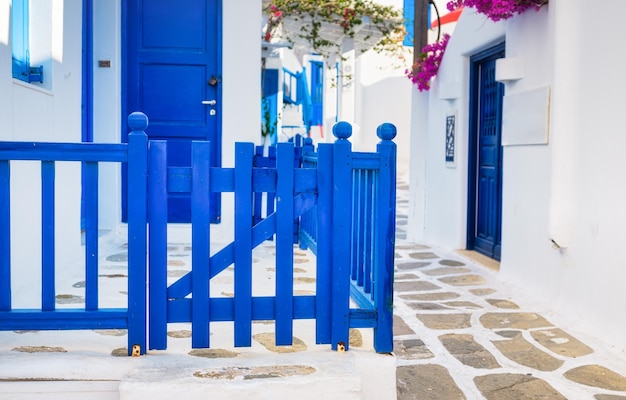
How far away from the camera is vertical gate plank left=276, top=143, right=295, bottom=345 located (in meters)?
2.88

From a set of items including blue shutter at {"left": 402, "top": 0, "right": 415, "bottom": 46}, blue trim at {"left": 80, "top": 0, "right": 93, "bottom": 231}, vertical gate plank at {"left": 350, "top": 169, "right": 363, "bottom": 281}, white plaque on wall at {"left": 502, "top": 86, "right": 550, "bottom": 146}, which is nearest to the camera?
vertical gate plank at {"left": 350, "top": 169, "right": 363, "bottom": 281}

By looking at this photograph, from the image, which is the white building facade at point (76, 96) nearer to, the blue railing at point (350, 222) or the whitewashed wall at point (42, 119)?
the whitewashed wall at point (42, 119)

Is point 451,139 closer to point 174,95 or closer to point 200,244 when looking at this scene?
point 174,95

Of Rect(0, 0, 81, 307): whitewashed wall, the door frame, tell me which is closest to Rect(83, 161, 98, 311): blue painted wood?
Rect(0, 0, 81, 307): whitewashed wall

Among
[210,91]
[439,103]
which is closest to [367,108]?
[439,103]

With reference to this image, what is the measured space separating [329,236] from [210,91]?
3666 millimetres

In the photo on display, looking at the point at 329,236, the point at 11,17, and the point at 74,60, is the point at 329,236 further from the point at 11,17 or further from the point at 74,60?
the point at 74,60

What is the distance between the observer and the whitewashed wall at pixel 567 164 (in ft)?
13.5

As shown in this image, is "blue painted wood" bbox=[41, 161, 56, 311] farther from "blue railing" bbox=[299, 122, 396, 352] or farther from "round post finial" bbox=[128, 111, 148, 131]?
"blue railing" bbox=[299, 122, 396, 352]

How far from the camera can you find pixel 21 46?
4.25m

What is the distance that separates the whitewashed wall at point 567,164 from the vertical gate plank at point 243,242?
2.24 m

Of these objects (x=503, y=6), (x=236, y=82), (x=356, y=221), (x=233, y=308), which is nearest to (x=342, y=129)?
(x=356, y=221)

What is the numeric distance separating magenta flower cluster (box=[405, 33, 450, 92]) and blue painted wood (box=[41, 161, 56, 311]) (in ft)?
20.5

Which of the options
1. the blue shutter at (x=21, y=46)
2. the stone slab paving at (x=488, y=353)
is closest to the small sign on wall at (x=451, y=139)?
the stone slab paving at (x=488, y=353)
